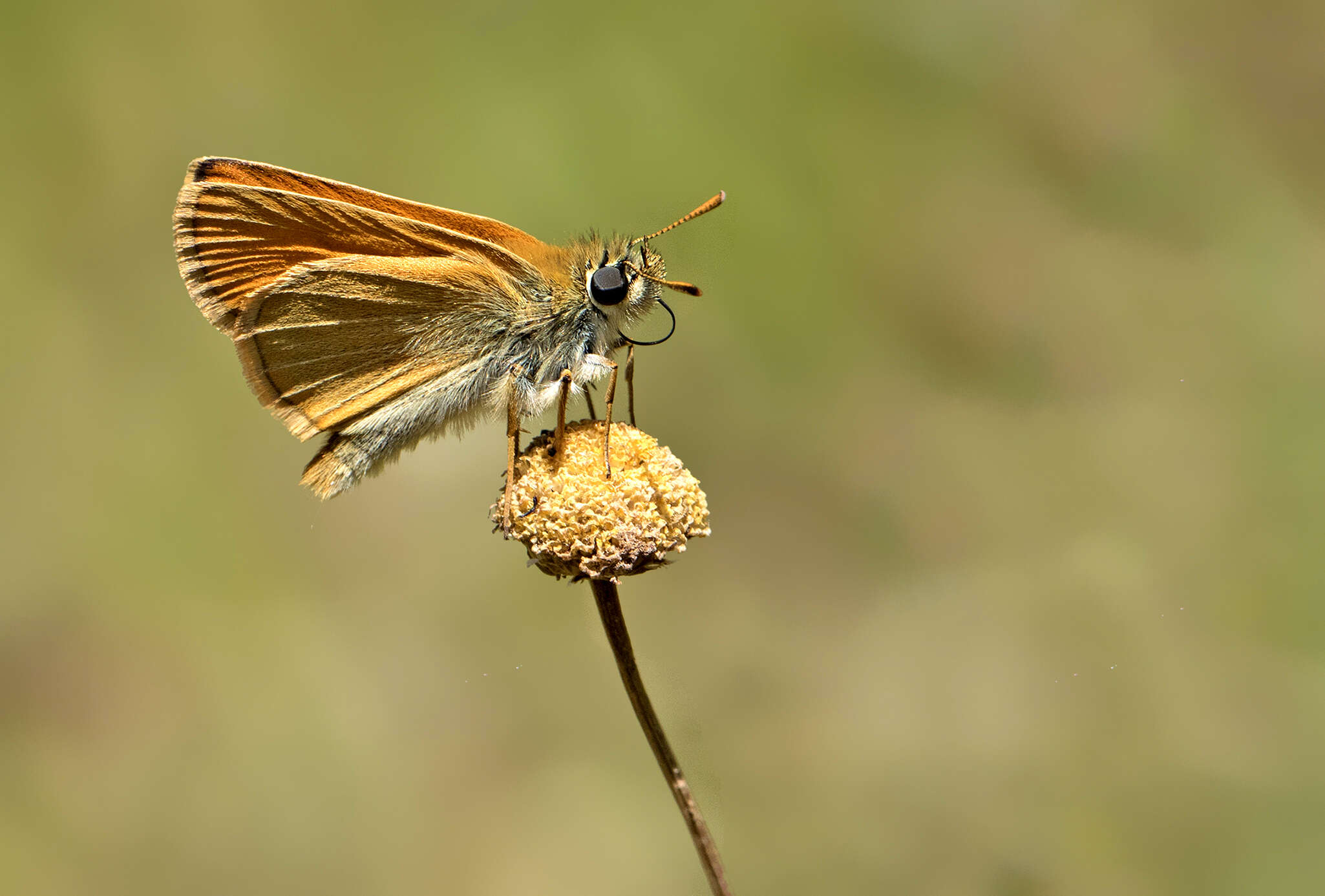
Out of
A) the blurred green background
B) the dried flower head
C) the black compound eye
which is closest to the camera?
the dried flower head

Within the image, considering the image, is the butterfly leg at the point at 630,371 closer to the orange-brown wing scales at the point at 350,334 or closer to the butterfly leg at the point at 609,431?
the butterfly leg at the point at 609,431

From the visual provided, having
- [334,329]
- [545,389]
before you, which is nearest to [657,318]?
[545,389]

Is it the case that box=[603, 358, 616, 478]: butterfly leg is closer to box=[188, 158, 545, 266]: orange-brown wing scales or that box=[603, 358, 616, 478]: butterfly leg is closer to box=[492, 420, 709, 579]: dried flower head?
box=[492, 420, 709, 579]: dried flower head

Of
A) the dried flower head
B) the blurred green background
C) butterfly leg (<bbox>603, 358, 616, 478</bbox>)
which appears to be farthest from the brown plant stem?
the blurred green background

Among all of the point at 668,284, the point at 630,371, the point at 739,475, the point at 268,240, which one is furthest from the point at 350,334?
the point at 739,475

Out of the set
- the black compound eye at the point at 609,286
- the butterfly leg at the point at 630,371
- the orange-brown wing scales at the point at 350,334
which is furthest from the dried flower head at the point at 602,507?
the orange-brown wing scales at the point at 350,334

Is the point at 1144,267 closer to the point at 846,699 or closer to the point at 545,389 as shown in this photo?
the point at 846,699

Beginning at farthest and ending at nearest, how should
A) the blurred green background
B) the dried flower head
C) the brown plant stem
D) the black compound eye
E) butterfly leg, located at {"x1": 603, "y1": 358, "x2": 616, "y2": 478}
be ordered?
the blurred green background < the black compound eye < butterfly leg, located at {"x1": 603, "y1": 358, "x2": 616, "y2": 478} < the dried flower head < the brown plant stem
